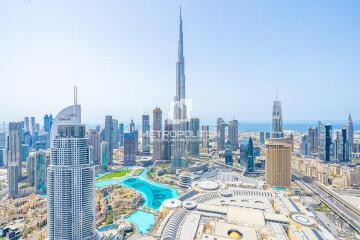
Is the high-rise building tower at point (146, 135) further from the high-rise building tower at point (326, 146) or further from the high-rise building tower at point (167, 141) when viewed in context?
the high-rise building tower at point (326, 146)

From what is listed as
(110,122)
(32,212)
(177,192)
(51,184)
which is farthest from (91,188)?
(110,122)

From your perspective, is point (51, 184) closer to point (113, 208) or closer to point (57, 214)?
point (57, 214)

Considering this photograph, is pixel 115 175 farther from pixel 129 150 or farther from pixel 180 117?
pixel 180 117

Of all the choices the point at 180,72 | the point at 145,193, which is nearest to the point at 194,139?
the point at 180,72

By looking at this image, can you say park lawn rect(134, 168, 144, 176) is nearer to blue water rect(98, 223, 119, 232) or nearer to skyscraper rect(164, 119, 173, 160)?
skyscraper rect(164, 119, 173, 160)

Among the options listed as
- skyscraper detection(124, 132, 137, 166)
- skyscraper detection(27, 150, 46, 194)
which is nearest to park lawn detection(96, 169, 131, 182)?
skyscraper detection(124, 132, 137, 166)
